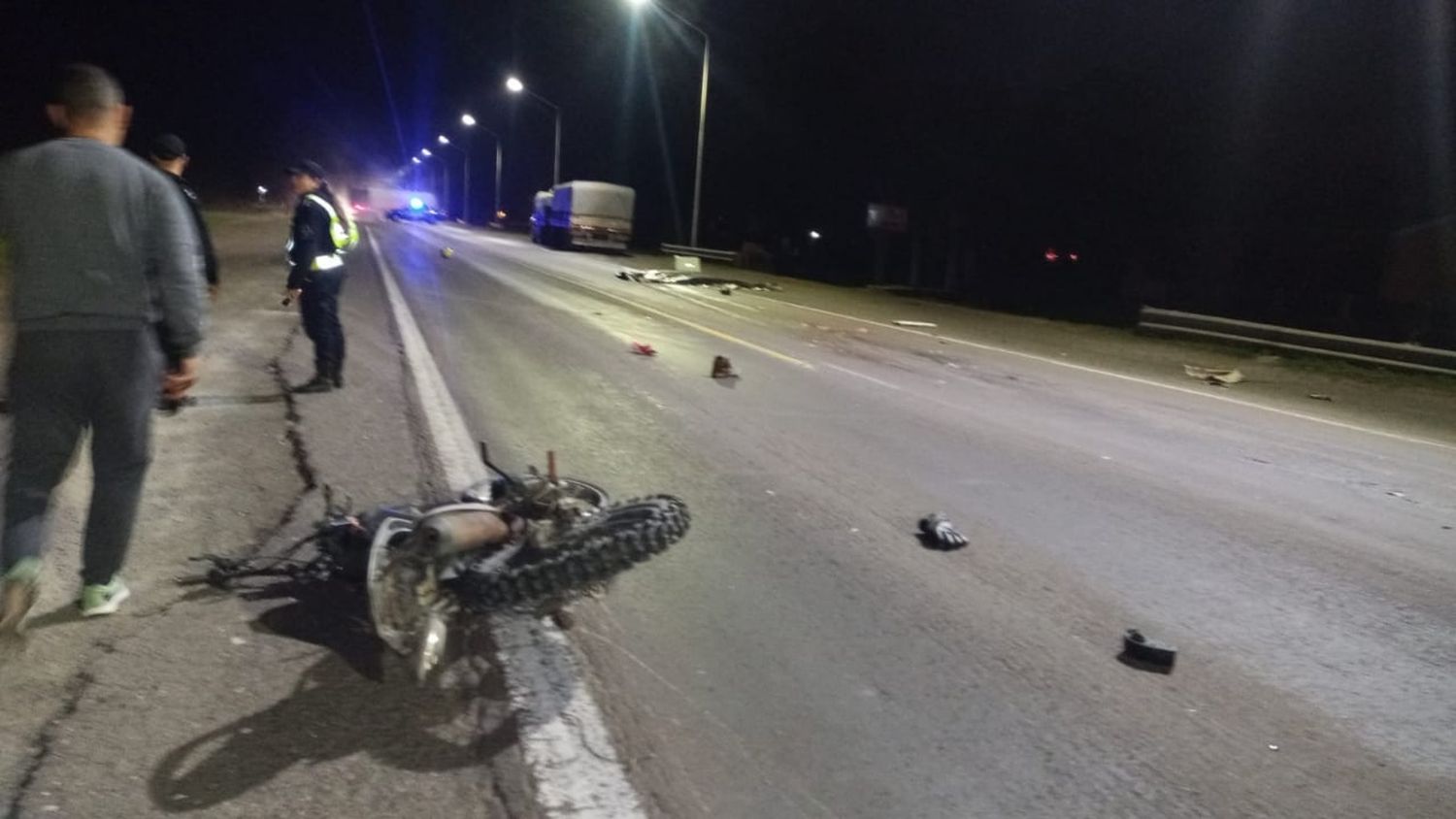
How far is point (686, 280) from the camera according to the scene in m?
31.4

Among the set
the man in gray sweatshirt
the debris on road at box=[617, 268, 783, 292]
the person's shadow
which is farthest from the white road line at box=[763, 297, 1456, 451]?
the man in gray sweatshirt

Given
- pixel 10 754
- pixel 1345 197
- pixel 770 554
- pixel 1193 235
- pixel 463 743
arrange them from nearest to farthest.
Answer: pixel 10 754 < pixel 463 743 < pixel 770 554 < pixel 1345 197 < pixel 1193 235

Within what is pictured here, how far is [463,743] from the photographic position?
3.73 meters

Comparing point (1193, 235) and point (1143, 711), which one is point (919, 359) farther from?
point (1193, 235)

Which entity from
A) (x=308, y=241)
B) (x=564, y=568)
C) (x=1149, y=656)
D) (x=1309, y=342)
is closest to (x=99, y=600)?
(x=564, y=568)

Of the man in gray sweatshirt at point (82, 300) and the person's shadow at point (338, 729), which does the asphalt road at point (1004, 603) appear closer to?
the person's shadow at point (338, 729)

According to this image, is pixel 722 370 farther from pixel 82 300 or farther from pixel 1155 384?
pixel 82 300

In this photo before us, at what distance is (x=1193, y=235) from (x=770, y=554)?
129 feet

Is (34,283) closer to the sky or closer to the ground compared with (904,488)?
closer to the sky

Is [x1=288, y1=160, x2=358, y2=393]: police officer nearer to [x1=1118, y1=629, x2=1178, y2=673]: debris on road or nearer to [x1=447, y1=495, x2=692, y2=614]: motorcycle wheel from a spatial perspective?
[x1=447, y1=495, x2=692, y2=614]: motorcycle wheel

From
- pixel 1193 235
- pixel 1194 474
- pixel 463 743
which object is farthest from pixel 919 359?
pixel 1193 235

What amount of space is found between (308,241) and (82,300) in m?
5.66

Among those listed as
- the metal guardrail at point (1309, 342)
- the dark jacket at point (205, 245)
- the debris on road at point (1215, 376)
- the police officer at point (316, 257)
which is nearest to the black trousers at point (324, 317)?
the police officer at point (316, 257)

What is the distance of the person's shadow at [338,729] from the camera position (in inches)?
134
